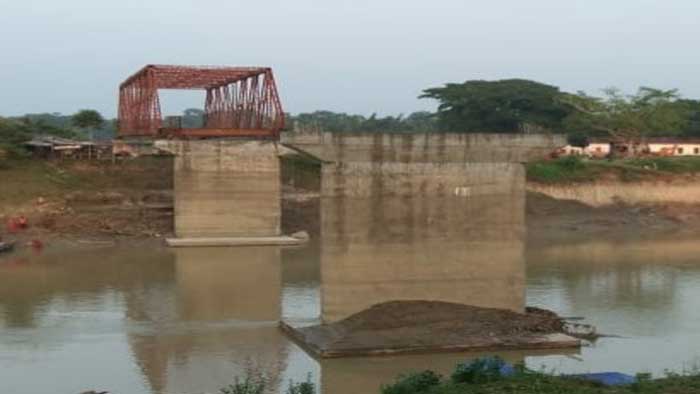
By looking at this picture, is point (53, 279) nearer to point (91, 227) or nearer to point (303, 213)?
point (91, 227)

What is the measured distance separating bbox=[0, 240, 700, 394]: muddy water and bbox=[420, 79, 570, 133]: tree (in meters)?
37.2

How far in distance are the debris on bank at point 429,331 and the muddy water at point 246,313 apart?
352mm

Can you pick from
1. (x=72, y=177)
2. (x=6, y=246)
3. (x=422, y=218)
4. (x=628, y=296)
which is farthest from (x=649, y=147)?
(x=422, y=218)

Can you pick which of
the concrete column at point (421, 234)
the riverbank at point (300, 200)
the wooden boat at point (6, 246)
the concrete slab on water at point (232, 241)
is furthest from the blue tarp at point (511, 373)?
the riverbank at point (300, 200)

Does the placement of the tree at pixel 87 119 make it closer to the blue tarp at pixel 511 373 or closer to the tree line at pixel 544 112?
the tree line at pixel 544 112

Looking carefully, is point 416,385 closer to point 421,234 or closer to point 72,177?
point 421,234

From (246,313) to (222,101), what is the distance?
3746 cm

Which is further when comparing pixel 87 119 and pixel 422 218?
pixel 87 119

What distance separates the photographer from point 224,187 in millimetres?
48844

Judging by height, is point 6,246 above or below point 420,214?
below

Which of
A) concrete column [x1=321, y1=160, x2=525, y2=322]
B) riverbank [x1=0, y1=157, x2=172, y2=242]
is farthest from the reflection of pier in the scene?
riverbank [x1=0, y1=157, x2=172, y2=242]

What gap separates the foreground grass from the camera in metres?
65.3

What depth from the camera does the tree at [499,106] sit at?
78.9 meters

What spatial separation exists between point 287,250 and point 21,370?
2527 centimetres
